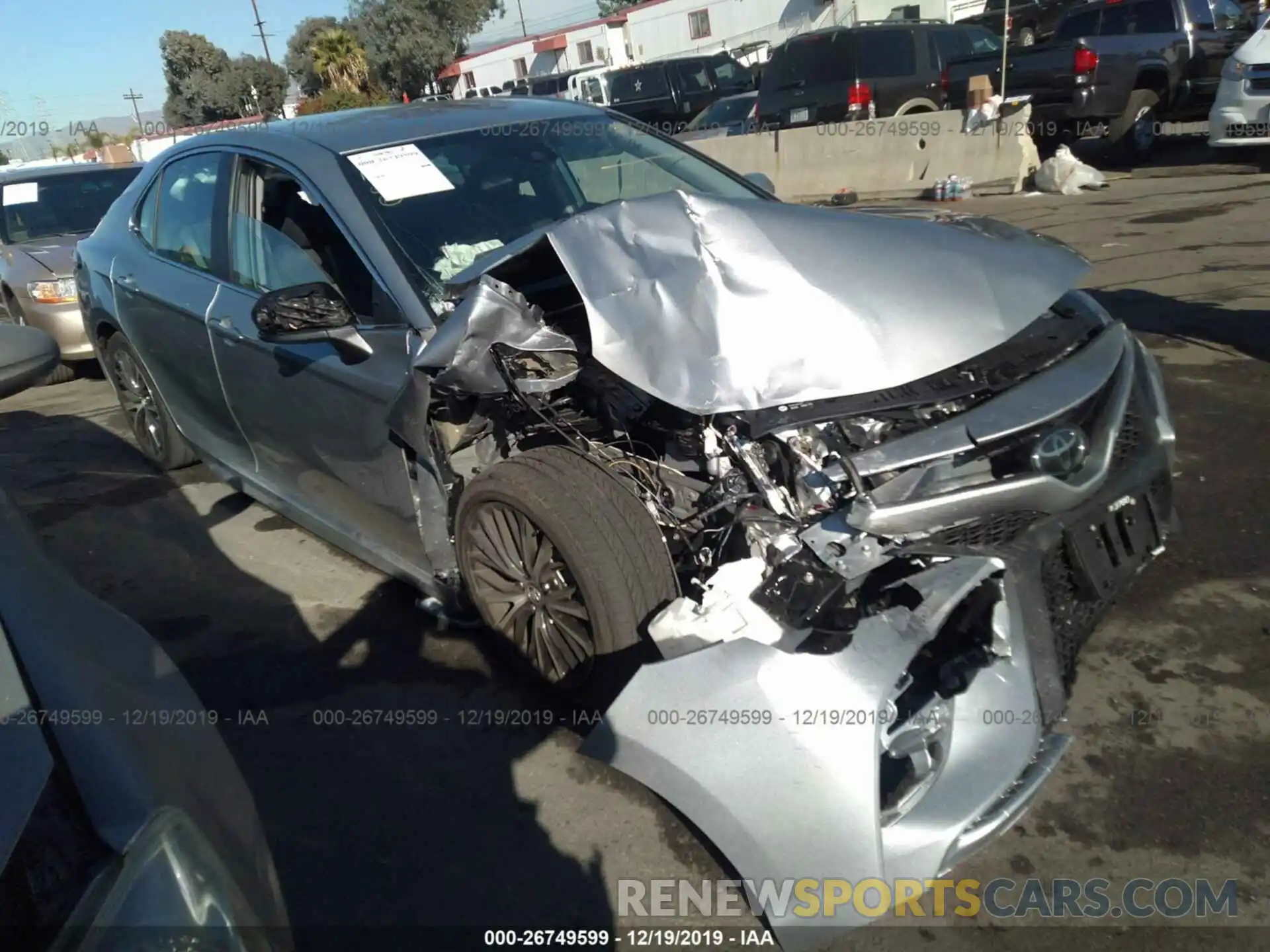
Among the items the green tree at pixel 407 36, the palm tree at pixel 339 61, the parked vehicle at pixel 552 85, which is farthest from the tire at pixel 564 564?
the green tree at pixel 407 36

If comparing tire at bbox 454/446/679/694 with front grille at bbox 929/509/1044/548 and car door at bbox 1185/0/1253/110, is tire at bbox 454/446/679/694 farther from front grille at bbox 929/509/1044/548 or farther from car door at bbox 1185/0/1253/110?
car door at bbox 1185/0/1253/110

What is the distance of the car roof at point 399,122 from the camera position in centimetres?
365

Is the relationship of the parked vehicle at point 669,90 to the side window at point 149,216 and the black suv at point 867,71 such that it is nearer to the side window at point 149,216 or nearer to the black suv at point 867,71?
the black suv at point 867,71

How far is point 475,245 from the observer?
3.33 meters

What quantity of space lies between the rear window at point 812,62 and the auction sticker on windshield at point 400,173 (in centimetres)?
1137

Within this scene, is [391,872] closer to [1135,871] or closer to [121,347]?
[1135,871]

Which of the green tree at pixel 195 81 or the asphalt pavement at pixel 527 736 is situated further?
the green tree at pixel 195 81

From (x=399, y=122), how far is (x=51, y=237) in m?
5.99

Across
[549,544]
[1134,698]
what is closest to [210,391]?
[549,544]

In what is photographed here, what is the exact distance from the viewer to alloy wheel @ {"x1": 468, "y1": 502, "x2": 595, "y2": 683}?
279 centimetres

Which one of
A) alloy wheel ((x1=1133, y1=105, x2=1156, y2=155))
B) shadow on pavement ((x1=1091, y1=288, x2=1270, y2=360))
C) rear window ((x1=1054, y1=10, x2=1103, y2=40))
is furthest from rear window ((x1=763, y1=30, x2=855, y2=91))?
shadow on pavement ((x1=1091, y1=288, x2=1270, y2=360))

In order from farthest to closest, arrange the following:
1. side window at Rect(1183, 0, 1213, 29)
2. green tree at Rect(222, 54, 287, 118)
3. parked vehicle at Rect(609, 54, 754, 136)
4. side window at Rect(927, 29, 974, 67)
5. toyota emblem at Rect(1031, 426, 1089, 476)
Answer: green tree at Rect(222, 54, 287, 118) < parked vehicle at Rect(609, 54, 754, 136) < side window at Rect(927, 29, 974, 67) < side window at Rect(1183, 0, 1213, 29) < toyota emblem at Rect(1031, 426, 1089, 476)

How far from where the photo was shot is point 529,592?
2938 millimetres

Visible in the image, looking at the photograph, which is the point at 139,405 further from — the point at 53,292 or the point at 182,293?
the point at 53,292
